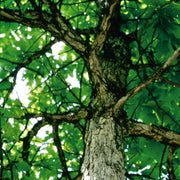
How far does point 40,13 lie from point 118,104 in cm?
121

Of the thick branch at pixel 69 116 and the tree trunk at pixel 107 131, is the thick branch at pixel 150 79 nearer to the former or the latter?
the tree trunk at pixel 107 131

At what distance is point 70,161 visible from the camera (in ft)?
9.45

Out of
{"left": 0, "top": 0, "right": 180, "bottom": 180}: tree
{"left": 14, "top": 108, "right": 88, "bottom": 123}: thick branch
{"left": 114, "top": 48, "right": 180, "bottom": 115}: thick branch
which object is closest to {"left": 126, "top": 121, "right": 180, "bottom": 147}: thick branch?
{"left": 0, "top": 0, "right": 180, "bottom": 180}: tree

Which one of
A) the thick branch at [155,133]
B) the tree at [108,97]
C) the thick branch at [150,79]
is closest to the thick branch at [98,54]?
the tree at [108,97]

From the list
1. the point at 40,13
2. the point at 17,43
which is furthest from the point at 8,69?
the point at 40,13

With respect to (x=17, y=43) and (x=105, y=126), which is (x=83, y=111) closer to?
(x=105, y=126)

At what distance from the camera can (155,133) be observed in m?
1.71

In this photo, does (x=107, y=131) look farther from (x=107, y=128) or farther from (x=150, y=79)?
(x=150, y=79)

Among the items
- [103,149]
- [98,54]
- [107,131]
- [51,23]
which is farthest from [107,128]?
[51,23]

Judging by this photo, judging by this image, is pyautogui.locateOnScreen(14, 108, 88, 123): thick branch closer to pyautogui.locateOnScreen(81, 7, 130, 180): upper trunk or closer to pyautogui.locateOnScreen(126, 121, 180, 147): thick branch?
pyautogui.locateOnScreen(81, 7, 130, 180): upper trunk

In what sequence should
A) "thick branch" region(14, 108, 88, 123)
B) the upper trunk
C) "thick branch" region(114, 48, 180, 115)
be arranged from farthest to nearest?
"thick branch" region(14, 108, 88, 123) < the upper trunk < "thick branch" region(114, 48, 180, 115)

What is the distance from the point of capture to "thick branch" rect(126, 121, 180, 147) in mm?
1695

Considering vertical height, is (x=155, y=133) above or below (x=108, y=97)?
below

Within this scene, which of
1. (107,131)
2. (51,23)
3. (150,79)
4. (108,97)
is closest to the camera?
(150,79)
